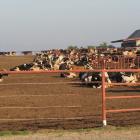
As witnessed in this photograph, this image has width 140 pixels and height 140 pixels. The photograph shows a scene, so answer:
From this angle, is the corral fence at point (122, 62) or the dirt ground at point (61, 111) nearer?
the dirt ground at point (61, 111)

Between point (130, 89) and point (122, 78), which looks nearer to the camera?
point (130, 89)

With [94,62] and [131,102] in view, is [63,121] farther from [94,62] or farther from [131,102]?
[94,62]

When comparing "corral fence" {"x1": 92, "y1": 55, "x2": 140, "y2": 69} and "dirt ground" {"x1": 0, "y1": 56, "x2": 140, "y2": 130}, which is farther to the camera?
"corral fence" {"x1": 92, "y1": 55, "x2": 140, "y2": 69}

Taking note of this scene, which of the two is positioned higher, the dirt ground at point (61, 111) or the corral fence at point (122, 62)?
the corral fence at point (122, 62)

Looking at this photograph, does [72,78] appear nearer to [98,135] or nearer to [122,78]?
[122,78]

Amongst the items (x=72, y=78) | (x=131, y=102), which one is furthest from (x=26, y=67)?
(x=131, y=102)

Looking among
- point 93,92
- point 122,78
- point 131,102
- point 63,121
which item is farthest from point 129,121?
point 122,78

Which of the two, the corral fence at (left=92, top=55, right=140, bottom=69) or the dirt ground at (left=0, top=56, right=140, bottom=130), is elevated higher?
the corral fence at (left=92, top=55, right=140, bottom=69)

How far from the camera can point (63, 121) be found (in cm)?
1388

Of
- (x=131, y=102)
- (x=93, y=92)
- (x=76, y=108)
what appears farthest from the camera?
(x=93, y=92)

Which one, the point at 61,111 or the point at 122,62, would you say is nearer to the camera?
the point at 61,111

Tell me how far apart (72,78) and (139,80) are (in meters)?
5.21

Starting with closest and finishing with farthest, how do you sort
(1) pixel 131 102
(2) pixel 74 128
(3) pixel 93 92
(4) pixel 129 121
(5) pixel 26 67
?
(2) pixel 74 128 → (4) pixel 129 121 → (1) pixel 131 102 → (3) pixel 93 92 → (5) pixel 26 67

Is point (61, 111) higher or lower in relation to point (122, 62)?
lower
